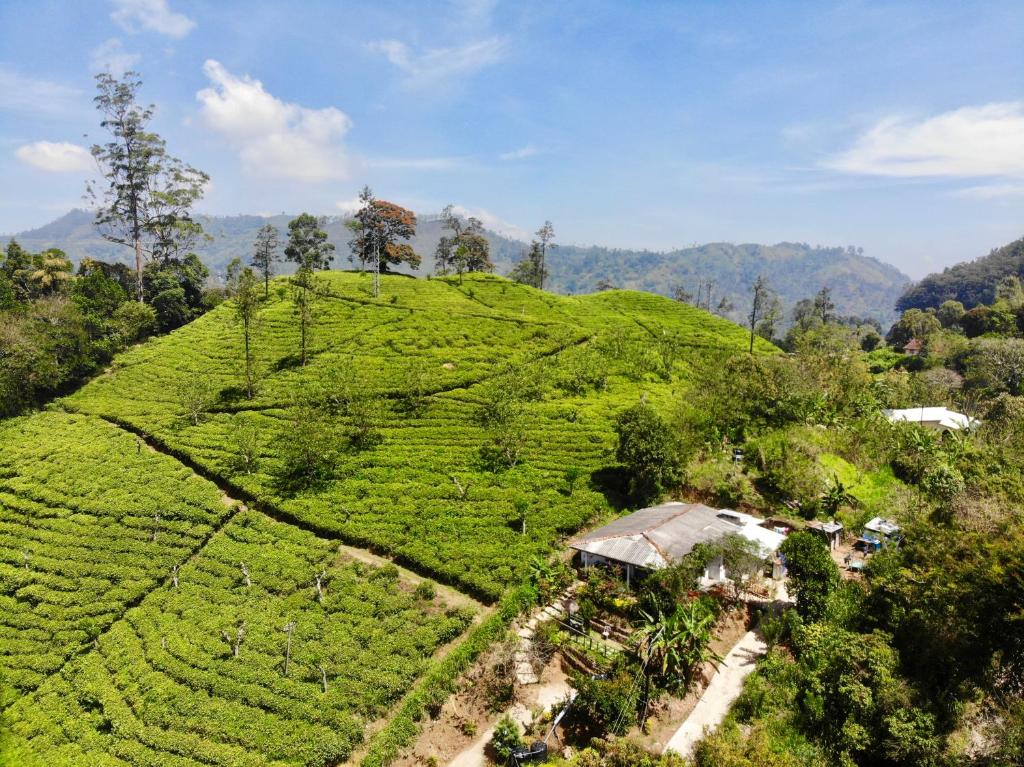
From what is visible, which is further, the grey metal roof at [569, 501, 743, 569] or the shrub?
the shrub

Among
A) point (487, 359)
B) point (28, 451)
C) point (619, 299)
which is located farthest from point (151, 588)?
point (619, 299)

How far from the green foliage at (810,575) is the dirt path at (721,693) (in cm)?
238

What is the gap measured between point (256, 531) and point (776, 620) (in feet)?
83.0

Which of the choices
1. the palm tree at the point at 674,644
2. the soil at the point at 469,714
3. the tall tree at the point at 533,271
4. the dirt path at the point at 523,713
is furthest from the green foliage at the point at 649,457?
the tall tree at the point at 533,271

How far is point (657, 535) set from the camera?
24.7 metres

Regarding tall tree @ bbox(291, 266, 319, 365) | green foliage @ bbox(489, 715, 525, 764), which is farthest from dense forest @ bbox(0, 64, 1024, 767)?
tall tree @ bbox(291, 266, 319, 365)

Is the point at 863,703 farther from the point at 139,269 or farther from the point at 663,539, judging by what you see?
the point at 139,269

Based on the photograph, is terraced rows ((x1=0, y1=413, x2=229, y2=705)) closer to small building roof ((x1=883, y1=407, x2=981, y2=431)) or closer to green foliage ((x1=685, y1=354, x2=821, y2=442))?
green foliage ((x1=685, y1=354, x2=821, y2=442))

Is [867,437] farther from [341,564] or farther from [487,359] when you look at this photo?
[341,564]

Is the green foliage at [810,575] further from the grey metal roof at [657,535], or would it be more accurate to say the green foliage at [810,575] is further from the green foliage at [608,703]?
the green foliage at [608,703]

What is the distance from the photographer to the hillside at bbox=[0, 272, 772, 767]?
20.2 meters

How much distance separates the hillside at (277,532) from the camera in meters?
20.2

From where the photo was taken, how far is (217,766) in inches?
705

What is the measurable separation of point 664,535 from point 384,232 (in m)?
66.8
